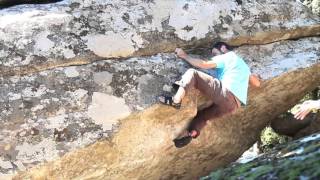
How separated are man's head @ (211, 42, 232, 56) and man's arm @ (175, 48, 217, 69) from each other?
53cm

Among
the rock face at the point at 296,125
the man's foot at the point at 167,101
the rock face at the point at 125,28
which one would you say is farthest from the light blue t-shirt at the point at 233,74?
the rock face at the point at 296,125

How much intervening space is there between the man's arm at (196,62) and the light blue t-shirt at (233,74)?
5.6 inches

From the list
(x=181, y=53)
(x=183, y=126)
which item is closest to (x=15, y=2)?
(x=181, y=53)

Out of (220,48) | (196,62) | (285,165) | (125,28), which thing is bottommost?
Answer: (285,165)

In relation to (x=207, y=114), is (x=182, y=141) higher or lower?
lower

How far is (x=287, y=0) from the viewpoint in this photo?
43.1ft

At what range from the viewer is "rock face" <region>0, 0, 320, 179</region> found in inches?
396

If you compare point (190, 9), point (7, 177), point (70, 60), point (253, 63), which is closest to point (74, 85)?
point (70, 60)

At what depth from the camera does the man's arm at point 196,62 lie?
34.8 ft

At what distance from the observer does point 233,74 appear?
34.8ft

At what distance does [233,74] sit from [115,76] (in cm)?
225

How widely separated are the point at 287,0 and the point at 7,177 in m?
7.52

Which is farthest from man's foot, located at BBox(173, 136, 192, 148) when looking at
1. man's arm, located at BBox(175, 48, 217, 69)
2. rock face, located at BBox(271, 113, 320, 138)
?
rock face, located at BBox(271, 113, 320, 138)

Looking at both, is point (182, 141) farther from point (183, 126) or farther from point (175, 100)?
point (175, 100)
